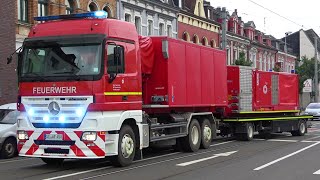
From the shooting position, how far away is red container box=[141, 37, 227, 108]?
14141 mm

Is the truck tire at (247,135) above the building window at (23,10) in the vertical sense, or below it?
below

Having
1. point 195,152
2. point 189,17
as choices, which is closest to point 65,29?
point 195,152

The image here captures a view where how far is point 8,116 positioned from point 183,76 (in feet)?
A: 18.6

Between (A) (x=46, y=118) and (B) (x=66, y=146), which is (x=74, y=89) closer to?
(A) (x=46, y=118)

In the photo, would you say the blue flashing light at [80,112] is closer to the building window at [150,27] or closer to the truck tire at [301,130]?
the truck tire at [301,130]

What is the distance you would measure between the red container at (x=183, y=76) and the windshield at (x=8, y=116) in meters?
4.41

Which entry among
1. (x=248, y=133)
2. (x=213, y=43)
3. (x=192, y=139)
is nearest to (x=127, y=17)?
(x=213, y=43)

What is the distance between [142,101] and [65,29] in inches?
122

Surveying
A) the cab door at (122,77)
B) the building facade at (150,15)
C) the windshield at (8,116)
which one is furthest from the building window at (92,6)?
the cab door at (122,77)

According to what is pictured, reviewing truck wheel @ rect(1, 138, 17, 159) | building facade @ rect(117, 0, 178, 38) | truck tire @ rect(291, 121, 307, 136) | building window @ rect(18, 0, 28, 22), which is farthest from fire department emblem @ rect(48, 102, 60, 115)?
building facade @ rect(117, 0, 178, 38)

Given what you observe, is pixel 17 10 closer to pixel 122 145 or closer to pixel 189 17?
pixel 122 145

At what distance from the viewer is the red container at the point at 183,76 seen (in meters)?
14.1

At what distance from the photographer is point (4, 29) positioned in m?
24.0

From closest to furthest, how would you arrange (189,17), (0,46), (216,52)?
(216,52) < (0,46) < (189,17)
